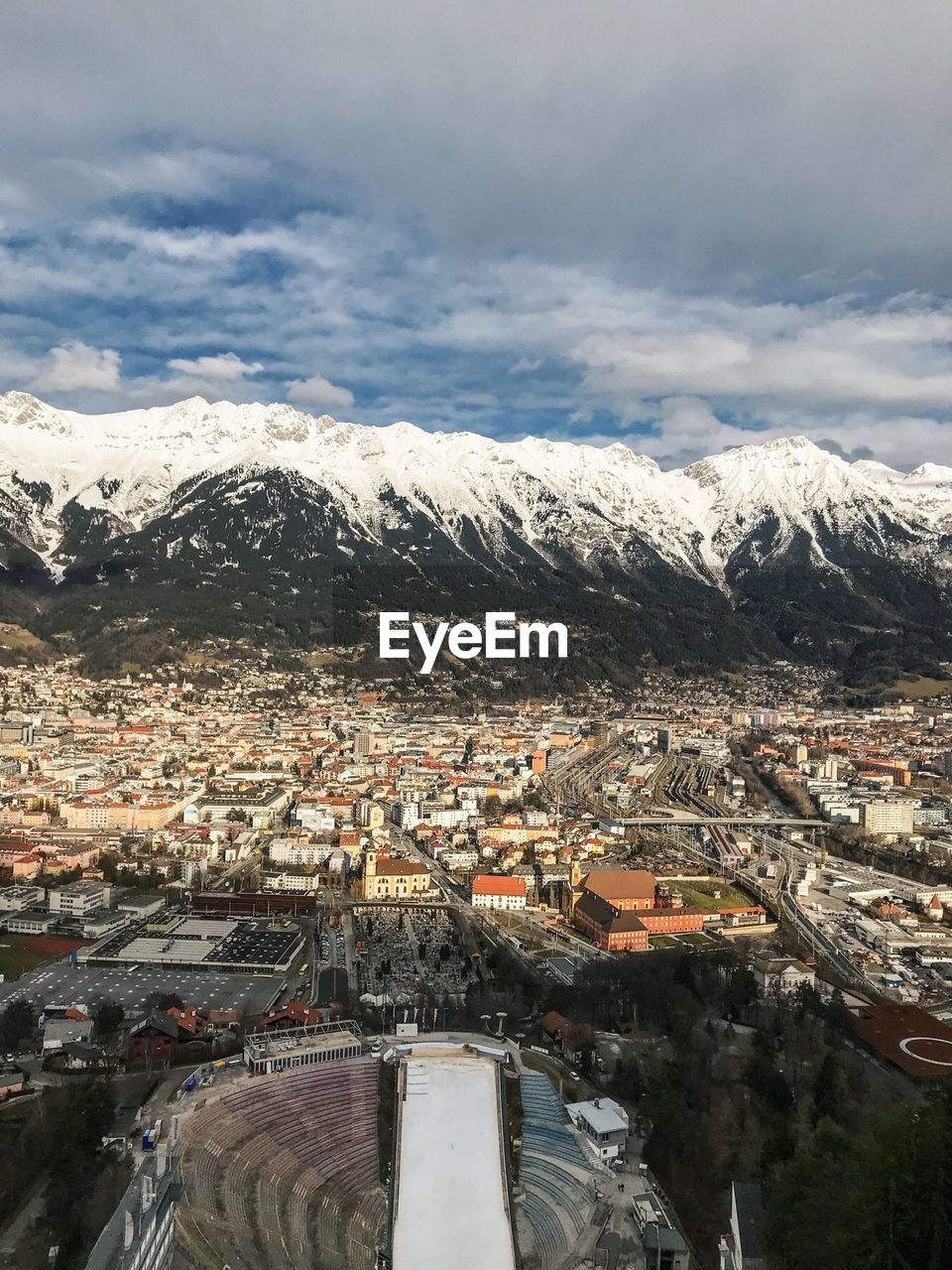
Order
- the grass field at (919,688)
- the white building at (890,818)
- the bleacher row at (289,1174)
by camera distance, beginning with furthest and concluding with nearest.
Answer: the grass field at (919,688)
the white building at (890,818)
the bleacher row at (289,1174)

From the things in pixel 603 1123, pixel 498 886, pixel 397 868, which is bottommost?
pixel 498 886

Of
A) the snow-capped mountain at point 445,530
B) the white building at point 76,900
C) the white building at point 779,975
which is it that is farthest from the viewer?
the snow-capped mountain at point 445,530

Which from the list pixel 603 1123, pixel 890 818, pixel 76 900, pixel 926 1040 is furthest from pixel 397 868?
pixel 890 818

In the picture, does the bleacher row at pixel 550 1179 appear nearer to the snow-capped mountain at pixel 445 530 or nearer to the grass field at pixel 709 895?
the grass field at pixel 709 895

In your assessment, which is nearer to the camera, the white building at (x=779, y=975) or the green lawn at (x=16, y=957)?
the white building at (x=779, y=975)

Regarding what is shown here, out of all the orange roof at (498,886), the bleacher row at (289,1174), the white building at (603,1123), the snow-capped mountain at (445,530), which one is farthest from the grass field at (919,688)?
the bleacher row at (289,1174)

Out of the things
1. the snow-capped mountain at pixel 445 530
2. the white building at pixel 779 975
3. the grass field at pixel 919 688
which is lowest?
the white building at pixel 779 975

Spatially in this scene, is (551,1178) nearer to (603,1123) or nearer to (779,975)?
(603,1123)

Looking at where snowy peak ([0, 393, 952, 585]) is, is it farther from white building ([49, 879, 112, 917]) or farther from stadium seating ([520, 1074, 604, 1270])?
stadium seating ([520, 1074, 604, 1270])
